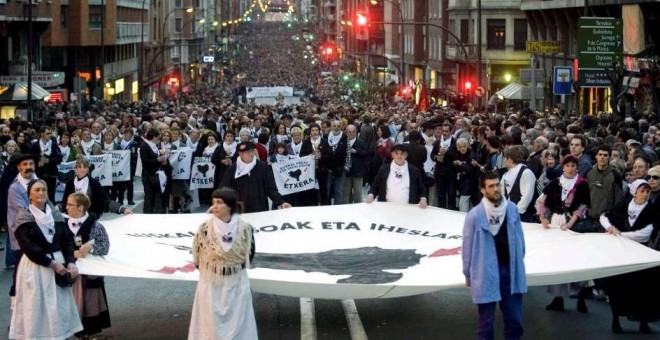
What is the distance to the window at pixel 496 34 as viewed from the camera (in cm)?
7312

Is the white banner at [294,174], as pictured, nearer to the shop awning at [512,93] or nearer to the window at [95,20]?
the shop awning at [512,93]

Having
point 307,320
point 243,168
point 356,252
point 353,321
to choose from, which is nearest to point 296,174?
point 243,168

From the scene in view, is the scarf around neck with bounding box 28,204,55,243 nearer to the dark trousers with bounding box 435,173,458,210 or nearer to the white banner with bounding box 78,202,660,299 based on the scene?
the white banner with bounding box 78,202,660,299

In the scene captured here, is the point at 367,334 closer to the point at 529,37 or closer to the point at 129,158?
the point at 129,158

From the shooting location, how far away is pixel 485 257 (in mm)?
10883

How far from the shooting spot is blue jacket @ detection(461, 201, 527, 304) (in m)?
10.8

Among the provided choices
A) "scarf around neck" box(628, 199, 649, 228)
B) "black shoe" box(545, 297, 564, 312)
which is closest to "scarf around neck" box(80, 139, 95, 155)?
"black shoe" box(545, 297, 564, 312)

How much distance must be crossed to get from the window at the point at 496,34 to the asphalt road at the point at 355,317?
58925 mm

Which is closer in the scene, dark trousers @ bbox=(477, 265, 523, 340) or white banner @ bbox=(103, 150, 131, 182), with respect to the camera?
dark trousers @ bbox=(477, 265, 523, 340)

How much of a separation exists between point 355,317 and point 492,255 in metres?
2.69

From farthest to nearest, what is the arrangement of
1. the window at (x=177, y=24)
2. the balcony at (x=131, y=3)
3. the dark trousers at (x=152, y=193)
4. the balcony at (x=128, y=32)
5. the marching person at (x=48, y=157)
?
the window at (x=177, y=24), the balcony at (x=131, y=3), the balcony at (x=128, y=32), the dark trousers at (x=152, y=193), the marching person at (x=48, y=157)

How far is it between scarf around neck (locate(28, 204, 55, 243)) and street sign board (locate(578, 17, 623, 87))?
85.4ft

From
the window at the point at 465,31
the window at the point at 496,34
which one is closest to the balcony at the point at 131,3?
the window at the point at 465,31

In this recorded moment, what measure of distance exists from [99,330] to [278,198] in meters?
3.90
